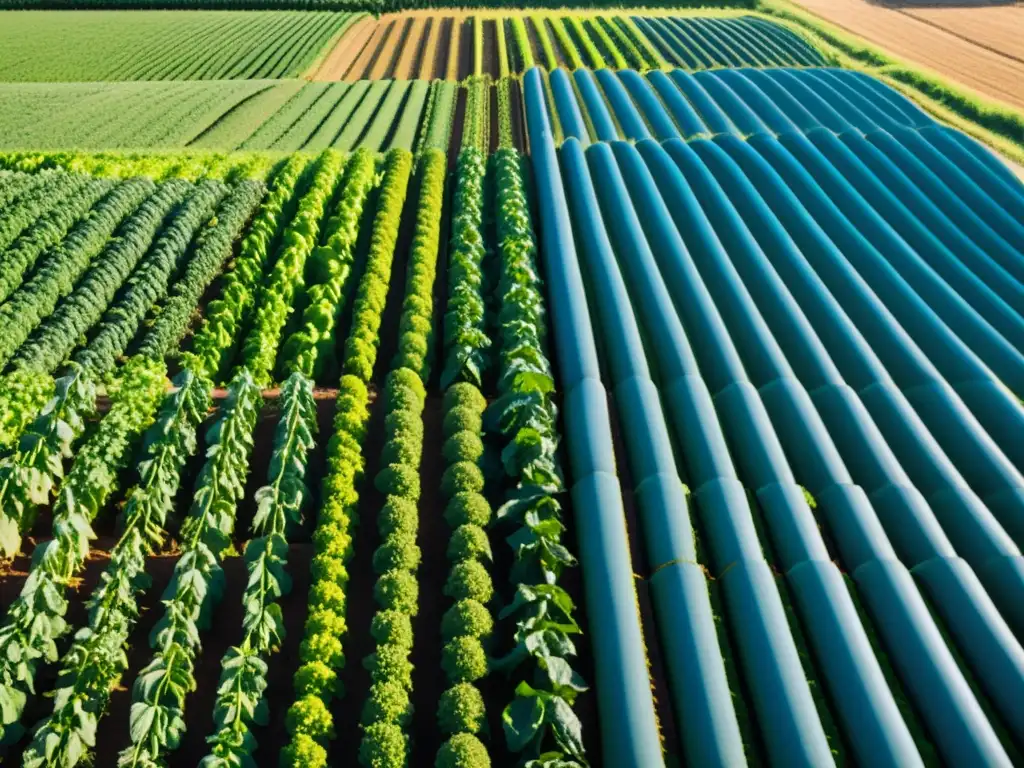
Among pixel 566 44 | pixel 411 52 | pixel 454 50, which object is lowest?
pixel 411 52

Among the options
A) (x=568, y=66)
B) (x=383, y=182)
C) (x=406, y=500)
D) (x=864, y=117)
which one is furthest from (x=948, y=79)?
(x=406, y=500)

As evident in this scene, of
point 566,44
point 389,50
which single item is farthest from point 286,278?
point 566,44

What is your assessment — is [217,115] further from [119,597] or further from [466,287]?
[119,597]

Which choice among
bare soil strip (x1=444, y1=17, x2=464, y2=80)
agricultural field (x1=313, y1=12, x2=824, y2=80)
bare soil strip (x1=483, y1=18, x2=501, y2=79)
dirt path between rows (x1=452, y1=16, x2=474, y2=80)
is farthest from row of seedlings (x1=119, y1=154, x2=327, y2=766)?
agricultural field (x1=313, y1=12, x2=824, y2=80)

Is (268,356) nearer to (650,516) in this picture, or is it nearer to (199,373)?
(199,373)

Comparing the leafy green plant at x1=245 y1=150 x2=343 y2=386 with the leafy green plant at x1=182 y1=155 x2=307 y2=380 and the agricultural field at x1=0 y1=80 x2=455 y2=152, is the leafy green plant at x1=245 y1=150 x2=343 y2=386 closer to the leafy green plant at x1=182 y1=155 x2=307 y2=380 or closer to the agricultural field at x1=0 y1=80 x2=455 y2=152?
the leafy green plant at x1=182 y1=155 x2=307 y2=380

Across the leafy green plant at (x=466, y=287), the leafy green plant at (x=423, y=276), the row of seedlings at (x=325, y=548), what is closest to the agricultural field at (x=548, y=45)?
the leafy green plant at (x=423, y=276)

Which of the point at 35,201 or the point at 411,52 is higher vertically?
the point at 411,52
